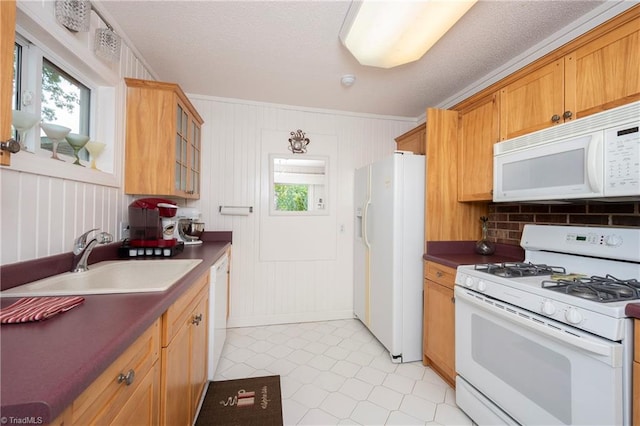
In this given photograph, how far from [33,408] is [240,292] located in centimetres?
255

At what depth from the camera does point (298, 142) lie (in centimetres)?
299

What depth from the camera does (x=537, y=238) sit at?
1.75 meters

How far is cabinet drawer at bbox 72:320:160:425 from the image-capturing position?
1.79 ft

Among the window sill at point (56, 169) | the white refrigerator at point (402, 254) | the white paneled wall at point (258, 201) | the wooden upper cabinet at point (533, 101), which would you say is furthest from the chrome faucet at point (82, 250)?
the wooden upper cabinet at point (533, 101)

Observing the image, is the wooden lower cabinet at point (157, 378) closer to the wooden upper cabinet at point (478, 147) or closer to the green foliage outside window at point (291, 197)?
the green foliage outside window at point (291, 197)

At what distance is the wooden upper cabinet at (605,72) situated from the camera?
119 centimetres

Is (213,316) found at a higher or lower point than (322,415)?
higher

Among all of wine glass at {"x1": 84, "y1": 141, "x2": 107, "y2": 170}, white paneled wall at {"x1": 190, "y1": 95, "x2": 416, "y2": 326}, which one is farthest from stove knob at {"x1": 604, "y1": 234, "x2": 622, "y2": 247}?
wine glass at {"x1": 84, "y1": 141, "x2": 107, "y2": 170}

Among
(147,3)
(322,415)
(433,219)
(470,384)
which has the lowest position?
(322,415)

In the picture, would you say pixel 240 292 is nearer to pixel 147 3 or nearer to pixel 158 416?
pixel 158 416

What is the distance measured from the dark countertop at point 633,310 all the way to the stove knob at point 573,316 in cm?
13

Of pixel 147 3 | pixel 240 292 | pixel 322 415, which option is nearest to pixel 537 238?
pixel 322 415

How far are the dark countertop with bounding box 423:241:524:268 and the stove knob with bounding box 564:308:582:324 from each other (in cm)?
76

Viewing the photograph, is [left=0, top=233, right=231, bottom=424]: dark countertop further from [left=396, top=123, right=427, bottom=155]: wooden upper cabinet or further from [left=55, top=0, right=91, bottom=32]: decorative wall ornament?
[left=396, top=123, right=427, bottom=155]: wooden upper cabinet
